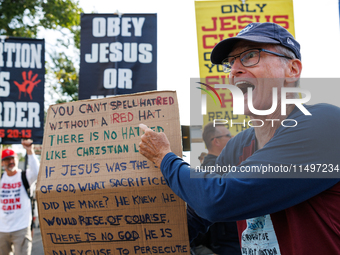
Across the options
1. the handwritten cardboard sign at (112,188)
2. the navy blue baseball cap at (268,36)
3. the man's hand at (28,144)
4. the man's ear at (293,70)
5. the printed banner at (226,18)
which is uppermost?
the printed banner at (226,18)

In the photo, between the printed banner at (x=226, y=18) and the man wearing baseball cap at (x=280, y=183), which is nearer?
the man wearing baseball cap at (x=280, y=183)

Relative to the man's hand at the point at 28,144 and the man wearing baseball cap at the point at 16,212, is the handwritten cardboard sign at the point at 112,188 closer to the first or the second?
the man's hand at the point at 28,144

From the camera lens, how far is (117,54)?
4.21 m

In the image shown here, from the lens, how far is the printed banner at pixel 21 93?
4.43m

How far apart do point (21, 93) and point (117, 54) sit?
5.28ft

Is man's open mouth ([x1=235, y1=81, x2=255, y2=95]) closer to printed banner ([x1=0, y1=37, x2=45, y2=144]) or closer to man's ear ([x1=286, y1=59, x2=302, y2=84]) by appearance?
man's ear ([x1=286, y1=59, x2=302, y2=84])

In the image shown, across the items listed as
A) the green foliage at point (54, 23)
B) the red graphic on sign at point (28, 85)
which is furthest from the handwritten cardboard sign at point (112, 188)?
the green foliage at point (54, 23)

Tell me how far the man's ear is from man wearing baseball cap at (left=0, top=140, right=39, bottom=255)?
4.29 m

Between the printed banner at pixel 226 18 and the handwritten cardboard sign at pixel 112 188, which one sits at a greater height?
the printed banner at pixel 226 18

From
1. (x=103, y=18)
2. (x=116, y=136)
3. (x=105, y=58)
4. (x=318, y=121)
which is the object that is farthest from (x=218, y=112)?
(x=318, y=121)

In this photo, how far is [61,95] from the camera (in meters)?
11.3

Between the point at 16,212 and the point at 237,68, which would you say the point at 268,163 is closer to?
the point at 237,68

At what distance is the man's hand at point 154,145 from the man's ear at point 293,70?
0.62m

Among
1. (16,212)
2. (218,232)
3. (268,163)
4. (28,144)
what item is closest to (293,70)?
(268,163)
